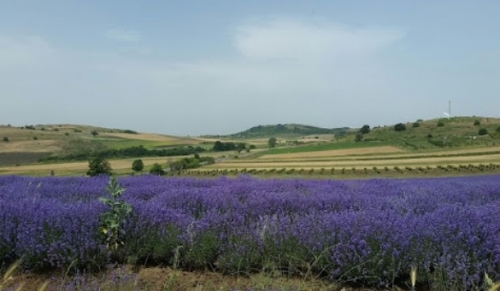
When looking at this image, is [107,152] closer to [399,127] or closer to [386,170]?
[399,127]

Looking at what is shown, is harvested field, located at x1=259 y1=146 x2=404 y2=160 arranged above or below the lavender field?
below

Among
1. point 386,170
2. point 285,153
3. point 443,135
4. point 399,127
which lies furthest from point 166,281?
point 399,127

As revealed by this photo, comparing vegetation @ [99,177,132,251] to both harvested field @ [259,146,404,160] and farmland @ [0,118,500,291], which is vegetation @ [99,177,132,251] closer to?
farmland @ [0,118,500,291]

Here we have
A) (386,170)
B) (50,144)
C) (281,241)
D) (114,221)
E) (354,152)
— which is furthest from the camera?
(50,144)

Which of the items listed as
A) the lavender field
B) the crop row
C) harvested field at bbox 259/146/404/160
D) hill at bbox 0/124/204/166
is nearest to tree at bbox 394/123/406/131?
harvested field at bbox 259/146/404/160

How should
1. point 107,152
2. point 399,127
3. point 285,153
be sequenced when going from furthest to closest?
point 399,127, point 107,152, point 285,153

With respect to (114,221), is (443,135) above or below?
below

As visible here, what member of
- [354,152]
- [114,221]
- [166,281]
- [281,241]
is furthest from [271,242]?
[354,152]

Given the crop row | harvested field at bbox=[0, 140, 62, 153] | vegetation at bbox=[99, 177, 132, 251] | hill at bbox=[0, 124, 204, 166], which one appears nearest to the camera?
vegetation at bbox=[99, 177, 132, 251]

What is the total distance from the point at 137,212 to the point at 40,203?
1.25 m

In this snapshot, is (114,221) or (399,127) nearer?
(114,221)

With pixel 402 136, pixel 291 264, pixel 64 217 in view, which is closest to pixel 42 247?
pixel 64 217

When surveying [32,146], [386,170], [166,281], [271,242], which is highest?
[271,242]

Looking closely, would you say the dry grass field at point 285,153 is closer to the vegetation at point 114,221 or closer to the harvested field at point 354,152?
the harvested field at point 354,152
